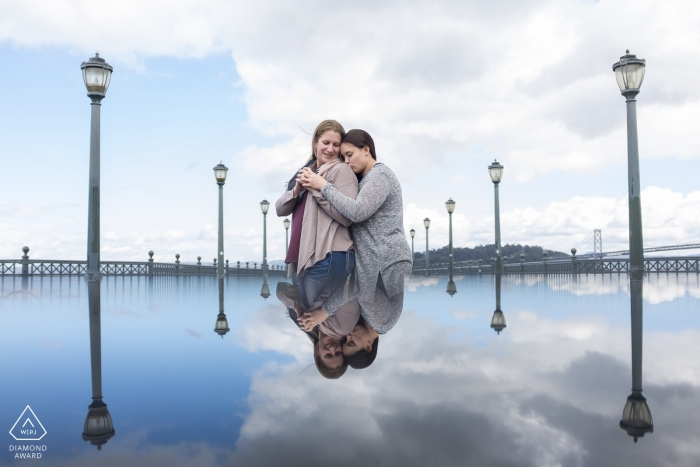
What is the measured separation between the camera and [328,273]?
181 inches

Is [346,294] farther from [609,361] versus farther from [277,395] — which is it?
[277,395]

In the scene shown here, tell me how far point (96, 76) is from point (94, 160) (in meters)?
2.02

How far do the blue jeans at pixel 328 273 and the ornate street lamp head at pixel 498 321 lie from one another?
4.28 ft

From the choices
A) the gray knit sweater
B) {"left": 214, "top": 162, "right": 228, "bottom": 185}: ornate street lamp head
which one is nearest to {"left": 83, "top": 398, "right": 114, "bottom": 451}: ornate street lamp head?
the gray knit sweater

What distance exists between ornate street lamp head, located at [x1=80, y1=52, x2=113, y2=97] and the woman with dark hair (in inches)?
415

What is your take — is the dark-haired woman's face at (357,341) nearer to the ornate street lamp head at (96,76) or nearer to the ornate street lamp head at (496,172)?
the ornate street lamp head at (96,76)

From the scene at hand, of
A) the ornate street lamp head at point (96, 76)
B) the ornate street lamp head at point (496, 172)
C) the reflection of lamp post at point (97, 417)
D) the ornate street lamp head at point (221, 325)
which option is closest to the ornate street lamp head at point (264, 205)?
the ornate street lamp head at point (496, 172)

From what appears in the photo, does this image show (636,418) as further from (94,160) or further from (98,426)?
(94,160)

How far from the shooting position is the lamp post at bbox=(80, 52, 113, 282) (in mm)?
12711

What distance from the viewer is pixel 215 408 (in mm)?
1745

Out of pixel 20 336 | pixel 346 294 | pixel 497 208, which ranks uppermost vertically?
pixel 497 208

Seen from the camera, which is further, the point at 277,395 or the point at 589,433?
the point at 277,395

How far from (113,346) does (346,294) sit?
1.75 m

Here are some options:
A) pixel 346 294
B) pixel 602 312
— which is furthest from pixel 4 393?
pixel 602 312
